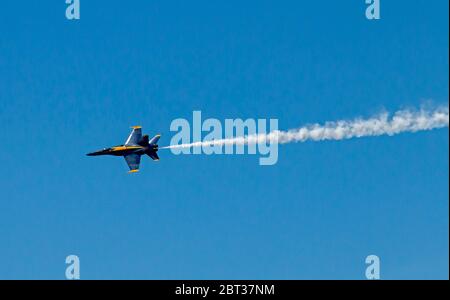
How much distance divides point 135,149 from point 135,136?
1.86 meters

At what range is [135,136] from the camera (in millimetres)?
175375

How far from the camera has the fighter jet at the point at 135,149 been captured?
570ft

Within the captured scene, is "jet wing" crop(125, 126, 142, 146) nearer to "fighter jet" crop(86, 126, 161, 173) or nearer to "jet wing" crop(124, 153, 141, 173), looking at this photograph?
"fighter jet" crop(86, 126, 161, 173)

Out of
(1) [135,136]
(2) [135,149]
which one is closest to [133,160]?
(2) [135,149]

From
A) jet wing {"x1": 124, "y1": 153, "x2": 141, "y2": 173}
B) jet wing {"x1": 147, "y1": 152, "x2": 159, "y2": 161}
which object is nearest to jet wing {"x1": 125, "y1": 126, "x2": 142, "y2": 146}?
jet wing {"x1": 124, "y1": 153, "x2": 141, "y2": 173}

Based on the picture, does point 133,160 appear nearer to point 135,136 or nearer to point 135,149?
point 135,149

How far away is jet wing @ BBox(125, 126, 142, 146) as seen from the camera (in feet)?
575

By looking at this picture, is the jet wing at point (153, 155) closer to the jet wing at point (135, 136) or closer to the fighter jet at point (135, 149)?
the fighter jet at point (135, 149)

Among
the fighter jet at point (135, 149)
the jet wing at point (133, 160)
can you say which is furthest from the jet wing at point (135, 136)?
the jet wing at point (133, 160)
